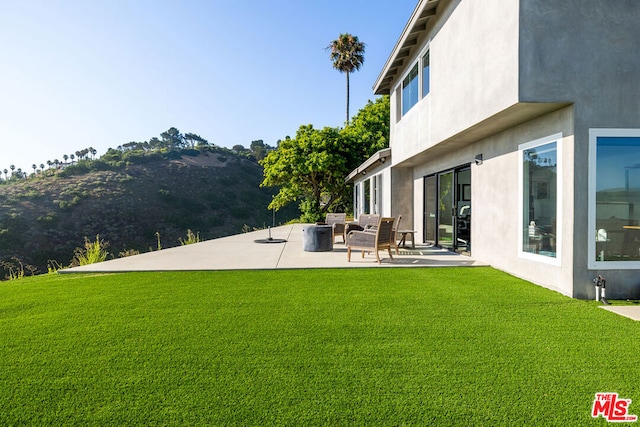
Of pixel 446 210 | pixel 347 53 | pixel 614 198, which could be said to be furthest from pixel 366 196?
pixel 347 53

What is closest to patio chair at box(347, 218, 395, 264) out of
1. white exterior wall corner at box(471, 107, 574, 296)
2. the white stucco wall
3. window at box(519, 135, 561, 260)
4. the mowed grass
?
white exterior wall corner at box(471, 107, 574, 296)

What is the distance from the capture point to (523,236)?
671cm

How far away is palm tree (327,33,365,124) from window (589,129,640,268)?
32341 mm

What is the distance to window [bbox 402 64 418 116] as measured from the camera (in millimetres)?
10734

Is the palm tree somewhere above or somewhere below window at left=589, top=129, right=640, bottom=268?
above

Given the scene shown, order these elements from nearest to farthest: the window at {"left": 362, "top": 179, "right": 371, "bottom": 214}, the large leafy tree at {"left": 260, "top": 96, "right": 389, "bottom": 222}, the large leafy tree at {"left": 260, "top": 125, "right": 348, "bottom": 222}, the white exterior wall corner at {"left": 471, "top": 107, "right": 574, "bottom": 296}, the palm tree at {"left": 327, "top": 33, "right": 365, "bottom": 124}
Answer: the white exterior wall corner at {"left": 471, "top": 107, "right": 574, "bottom": 296}, the window at {"left": 362, "top": 179, "right": 371, "bottom": 214}, the large leafy tree at {"left": 260, "top": 125, "right": 348, "bottom": 222}, the large leafy tree at {"left": 260, "top": 96, "right": 389, "bottom": 222}, the palm tree at {"left": 327, "top": 33, "right": 365, "bottom": 124}

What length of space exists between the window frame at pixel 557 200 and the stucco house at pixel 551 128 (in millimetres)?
19

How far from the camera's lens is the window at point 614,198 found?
210 inches

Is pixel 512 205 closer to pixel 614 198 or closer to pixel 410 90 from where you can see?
pixel 614 198

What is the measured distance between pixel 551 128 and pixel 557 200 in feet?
3.70

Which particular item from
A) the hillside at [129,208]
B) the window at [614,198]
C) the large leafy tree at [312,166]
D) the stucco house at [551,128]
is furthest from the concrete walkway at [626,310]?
the hillside at [129,208]

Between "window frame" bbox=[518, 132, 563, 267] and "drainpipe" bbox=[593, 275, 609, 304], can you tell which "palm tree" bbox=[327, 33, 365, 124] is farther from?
"drainpipe" bbox=[593, 275, 609, 304]

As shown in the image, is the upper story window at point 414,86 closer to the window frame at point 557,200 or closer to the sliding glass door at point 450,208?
the sliding glass door at point 450,208

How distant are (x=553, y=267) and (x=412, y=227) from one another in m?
7.77
